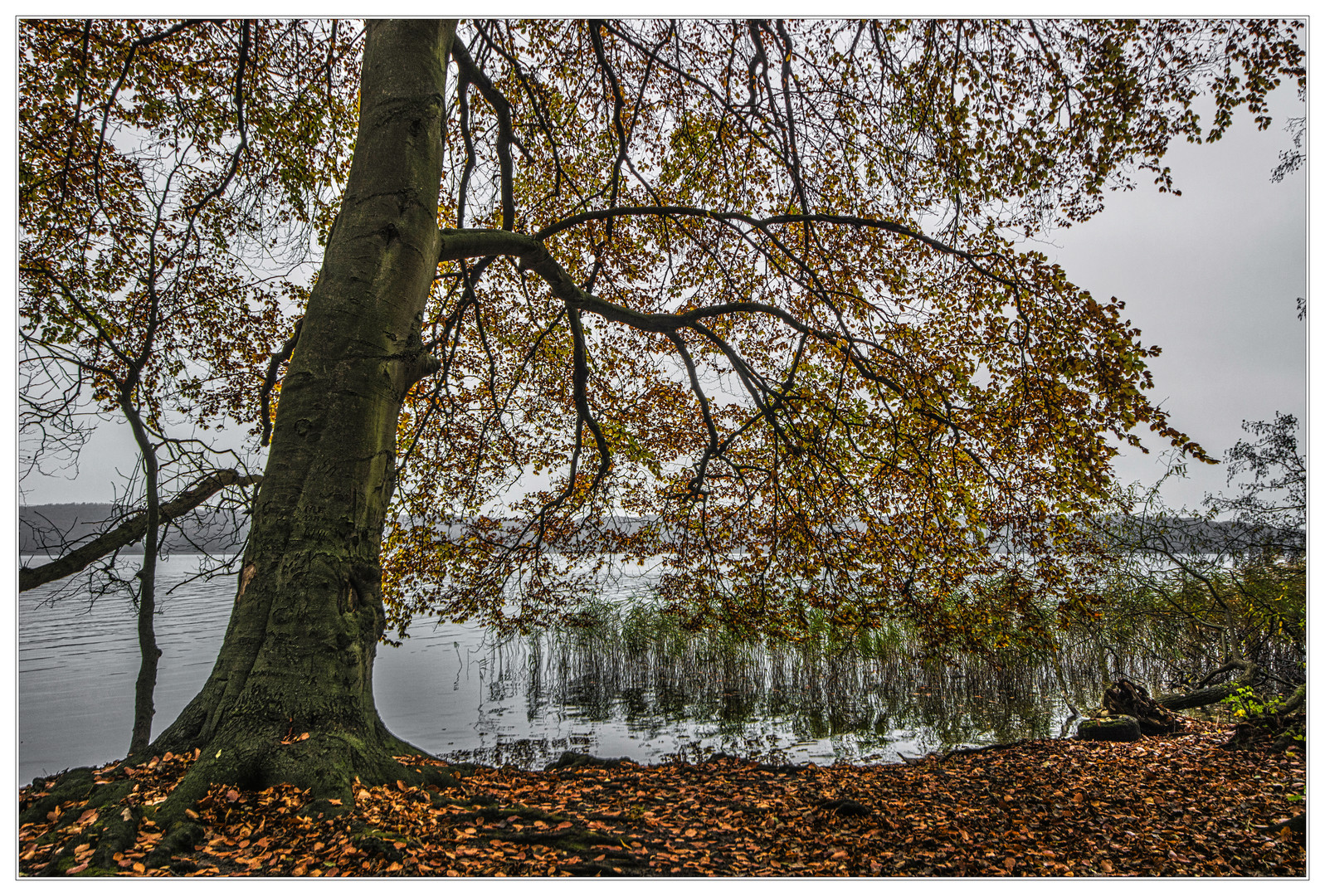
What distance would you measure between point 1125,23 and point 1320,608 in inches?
141

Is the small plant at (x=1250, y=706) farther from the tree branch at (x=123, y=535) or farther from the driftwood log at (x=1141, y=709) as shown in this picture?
the tree branch at (x=123, y=535)

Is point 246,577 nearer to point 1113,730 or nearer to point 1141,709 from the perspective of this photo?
point 1113,730

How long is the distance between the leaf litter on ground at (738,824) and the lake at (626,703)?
2.20 meters

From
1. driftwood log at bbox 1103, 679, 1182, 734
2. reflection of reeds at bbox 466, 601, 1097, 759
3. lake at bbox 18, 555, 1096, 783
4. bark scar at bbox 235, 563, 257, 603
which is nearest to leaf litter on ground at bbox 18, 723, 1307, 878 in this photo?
bark scar at bbox 235, 563, 257, 603

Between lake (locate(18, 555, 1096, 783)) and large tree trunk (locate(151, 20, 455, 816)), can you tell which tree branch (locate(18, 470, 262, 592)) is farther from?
lake (locate(18, 555, 1096, 783))

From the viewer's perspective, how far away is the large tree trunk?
90.0 inches

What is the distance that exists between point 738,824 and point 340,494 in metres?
2.23

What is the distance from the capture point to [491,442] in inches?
261

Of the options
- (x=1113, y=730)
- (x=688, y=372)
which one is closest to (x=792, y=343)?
(x=688, y=372)

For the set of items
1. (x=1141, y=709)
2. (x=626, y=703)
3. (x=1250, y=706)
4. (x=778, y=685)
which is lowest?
(x=626, y=703)

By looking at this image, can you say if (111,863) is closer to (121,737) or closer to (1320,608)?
(1320,608)

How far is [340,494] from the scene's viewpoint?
263 centimetres

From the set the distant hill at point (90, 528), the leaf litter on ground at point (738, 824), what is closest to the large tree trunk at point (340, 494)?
the leaf litter on ground at point (738, 824)

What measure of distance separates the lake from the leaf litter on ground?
2.20 metres
